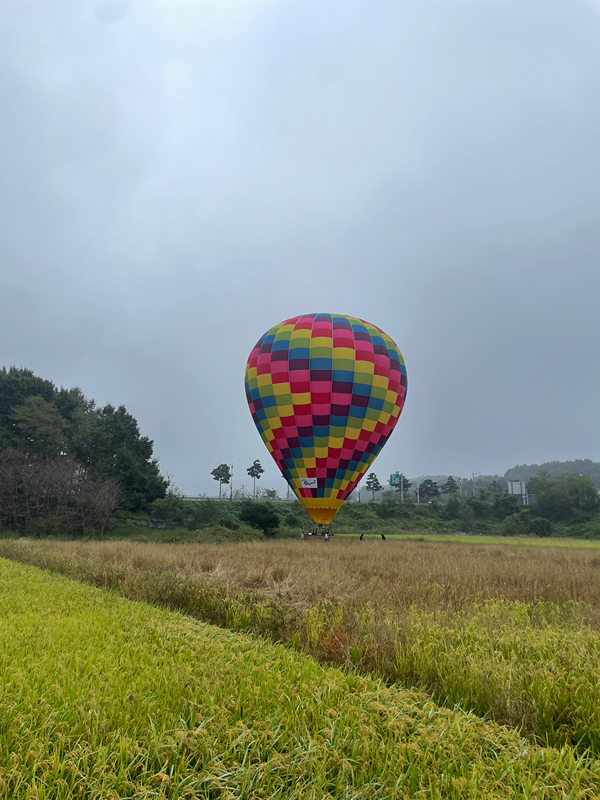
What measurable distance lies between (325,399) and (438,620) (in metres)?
13.3

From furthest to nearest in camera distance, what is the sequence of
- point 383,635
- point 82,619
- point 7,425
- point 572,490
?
point 572,490 → point 7,425 → point 82,619 → point 383,635

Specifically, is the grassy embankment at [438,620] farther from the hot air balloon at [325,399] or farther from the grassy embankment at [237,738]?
the hot air balloon at [325,399]

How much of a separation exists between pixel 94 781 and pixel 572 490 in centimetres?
5949

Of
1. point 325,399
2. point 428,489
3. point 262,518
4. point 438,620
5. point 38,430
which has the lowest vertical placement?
point 262,518

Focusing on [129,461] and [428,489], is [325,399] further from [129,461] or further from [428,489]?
[428,489]

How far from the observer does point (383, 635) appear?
14.9 feet

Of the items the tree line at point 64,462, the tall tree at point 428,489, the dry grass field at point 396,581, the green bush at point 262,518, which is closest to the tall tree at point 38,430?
the tree line at point 64,462

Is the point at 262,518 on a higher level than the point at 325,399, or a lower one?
lower

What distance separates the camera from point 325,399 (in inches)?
706

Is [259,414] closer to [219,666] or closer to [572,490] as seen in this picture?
[219,666]

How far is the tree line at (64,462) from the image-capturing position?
2792cm

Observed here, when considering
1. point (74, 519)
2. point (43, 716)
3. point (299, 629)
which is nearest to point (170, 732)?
point (43, 716)

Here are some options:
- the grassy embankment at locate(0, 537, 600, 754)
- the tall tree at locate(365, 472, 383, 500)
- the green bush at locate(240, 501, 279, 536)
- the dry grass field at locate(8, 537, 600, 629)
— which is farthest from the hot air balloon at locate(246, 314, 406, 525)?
the tall tree at locate(365, 472, 383, 500)

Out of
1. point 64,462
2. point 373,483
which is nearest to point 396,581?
point 64,462
